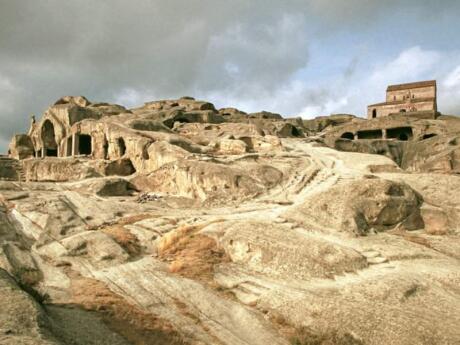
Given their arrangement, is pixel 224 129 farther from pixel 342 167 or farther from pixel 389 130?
pixel 389 130

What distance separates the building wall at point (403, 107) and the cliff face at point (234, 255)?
45539 millimetres

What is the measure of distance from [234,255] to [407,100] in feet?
198

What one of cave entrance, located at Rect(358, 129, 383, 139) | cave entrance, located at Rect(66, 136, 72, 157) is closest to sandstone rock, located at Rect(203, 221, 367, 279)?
cave entrance, located at Rect(66, 136, 72, 157)

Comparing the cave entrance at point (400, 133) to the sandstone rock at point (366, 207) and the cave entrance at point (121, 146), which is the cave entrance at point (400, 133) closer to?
the cave entrance at point (121, 146)

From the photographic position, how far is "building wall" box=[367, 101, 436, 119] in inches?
2493

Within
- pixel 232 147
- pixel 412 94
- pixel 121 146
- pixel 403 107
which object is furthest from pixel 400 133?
pixel 121 146

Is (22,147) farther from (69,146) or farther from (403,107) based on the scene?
(403,107)

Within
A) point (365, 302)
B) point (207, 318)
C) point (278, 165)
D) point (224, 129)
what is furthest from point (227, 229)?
point (224, 129)

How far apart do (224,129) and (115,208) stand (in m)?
15.6

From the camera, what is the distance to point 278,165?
22344mm

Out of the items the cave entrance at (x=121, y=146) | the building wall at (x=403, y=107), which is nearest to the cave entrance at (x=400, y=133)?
the building wall at (x=403, y=107)

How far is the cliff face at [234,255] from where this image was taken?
30.3ft

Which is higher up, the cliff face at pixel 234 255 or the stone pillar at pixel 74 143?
the stone pillar at pixel 74 143

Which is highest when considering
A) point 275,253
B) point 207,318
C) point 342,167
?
point 342,167
